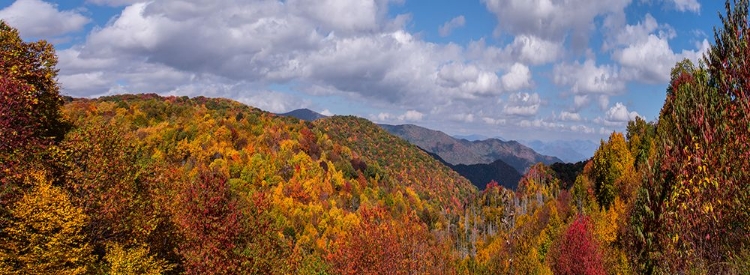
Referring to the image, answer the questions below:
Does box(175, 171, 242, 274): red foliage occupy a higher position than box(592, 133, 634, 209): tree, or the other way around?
box(592, 133, 634, 209): tree

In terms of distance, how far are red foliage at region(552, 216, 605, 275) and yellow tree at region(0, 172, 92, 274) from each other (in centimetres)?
4022

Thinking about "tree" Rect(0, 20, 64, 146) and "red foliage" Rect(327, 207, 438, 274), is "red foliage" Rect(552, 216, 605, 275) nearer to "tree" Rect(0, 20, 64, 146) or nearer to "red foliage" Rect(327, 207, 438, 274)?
"red foliage" Rect(327, 207, 438, 274)

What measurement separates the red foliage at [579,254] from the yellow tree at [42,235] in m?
40.2

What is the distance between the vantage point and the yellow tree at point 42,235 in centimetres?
1988

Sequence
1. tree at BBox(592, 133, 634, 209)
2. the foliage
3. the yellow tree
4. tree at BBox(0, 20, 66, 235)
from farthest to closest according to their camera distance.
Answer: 1. tree at BBox(592, 133, 634, 209)
2. the foliage
3. tree at BBox(0, 20, 66, 235)
4. the yellow tree

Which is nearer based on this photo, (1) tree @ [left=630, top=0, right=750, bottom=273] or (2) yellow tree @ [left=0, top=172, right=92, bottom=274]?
(1) tree @ [left=630, top=0, right=750, bottom=273]

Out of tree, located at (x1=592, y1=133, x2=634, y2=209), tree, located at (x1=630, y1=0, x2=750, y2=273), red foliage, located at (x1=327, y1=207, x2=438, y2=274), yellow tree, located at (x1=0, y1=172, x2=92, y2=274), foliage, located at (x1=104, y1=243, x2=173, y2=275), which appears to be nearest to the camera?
tree, located at (x1=630, y1=0, x2=750, y2=273)

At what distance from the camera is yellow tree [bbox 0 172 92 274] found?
19875 millimetres

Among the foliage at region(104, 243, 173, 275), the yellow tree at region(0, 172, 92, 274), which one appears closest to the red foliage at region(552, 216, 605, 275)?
the foliage at region(104, 243, 173, 275)

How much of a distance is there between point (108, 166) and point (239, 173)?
73759mm

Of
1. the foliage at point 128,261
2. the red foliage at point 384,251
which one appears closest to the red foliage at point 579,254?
the red foliage at point 384,251

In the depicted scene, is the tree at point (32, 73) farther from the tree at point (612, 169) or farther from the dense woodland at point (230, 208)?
the tree at point (612, 169)

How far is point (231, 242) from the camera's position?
983 inches

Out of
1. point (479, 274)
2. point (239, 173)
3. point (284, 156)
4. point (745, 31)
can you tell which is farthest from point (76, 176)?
point (284, 156)
